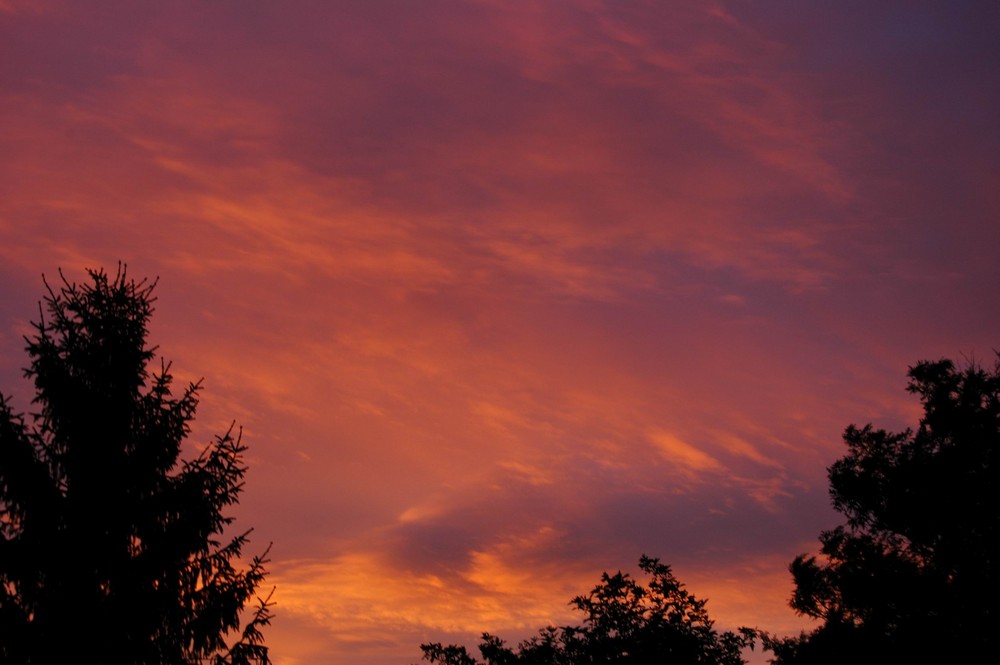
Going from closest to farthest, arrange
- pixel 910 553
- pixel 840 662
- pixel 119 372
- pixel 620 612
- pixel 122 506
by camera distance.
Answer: pixel 122 506, pixel 119 372, pixel 840 662, pixel 910 553, pixel 620 612

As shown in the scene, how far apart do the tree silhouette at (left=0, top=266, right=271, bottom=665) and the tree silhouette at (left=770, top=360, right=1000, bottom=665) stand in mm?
23708

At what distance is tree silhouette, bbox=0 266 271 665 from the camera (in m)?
14.5

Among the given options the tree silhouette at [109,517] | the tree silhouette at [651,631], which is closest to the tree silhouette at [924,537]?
the tree silhouette at [651,631]

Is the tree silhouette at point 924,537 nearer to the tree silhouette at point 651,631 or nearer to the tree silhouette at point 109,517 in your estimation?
the tree silhouette at point 651,631

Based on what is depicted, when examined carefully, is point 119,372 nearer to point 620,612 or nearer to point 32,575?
point 32,575

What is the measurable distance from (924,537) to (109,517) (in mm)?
29880

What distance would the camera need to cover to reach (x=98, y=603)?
48.1 ft

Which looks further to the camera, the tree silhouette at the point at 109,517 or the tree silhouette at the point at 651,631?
the tree silhouette at the point at 651,631

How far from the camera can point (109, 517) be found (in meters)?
15.4

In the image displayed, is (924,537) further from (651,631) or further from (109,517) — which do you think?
(109,517)

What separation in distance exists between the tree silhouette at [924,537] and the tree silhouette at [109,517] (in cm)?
2371

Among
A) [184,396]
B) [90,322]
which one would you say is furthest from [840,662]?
[90,322]

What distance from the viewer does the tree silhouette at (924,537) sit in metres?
28.6

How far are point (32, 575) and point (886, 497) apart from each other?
100ft
